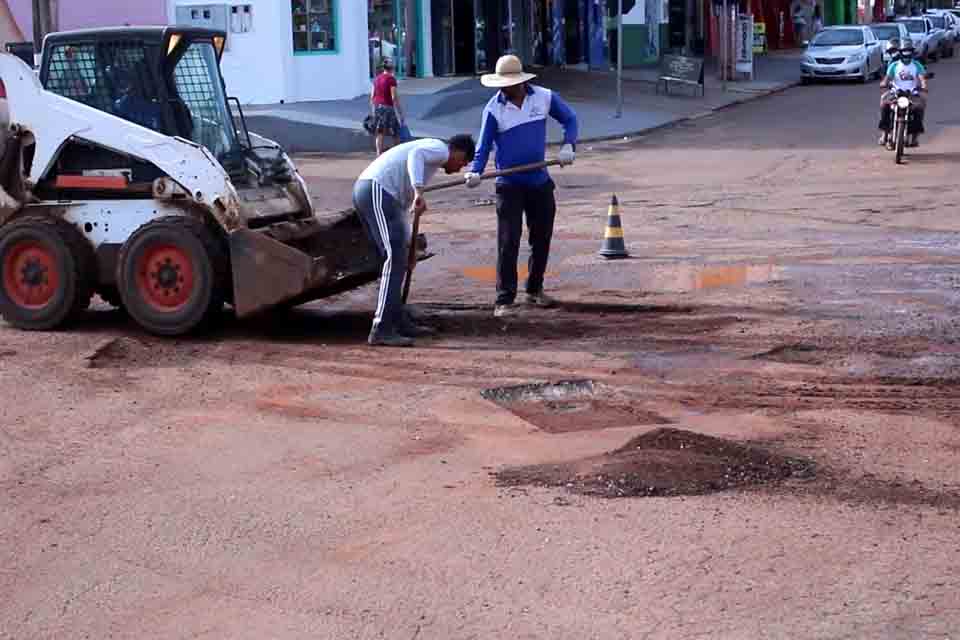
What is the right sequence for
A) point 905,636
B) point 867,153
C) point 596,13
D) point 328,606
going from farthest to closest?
1. point 596,13
2. point 867,153
3. point 328,606
4. point 905,636

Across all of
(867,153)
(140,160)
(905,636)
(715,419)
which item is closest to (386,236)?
(140,160)

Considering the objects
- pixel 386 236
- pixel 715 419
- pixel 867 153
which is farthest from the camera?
pixel 867 153

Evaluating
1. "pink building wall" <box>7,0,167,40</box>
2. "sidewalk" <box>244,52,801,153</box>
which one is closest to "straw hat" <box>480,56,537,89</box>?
"sidewalk" <box>244,52,801,153</box>

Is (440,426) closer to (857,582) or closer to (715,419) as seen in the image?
(715,419)

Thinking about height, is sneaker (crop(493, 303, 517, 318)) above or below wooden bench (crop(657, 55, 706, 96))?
below

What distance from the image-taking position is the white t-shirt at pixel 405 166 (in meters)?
10.7

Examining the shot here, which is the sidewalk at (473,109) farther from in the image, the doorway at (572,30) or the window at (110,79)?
the window at (110,79)

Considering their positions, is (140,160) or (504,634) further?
(140,160)

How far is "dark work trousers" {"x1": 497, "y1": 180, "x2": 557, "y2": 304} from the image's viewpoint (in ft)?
38.5

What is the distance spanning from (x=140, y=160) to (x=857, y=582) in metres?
6.98

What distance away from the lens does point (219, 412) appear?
29.2 ft

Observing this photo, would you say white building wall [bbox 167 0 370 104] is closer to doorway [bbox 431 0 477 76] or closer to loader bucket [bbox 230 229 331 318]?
doorway [bbox 431 0 477 76]

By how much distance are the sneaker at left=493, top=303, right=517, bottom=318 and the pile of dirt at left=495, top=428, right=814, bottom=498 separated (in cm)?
412

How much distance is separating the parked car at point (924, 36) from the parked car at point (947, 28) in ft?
5.83
